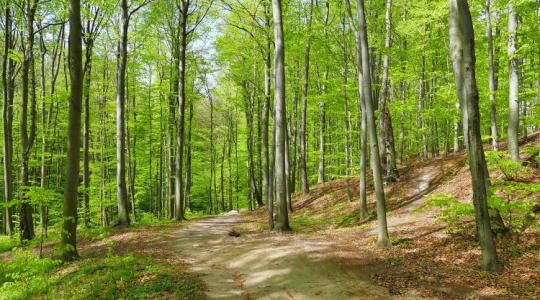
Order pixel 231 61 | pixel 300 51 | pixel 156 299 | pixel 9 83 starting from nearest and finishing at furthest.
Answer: pixel 156 299, pixel 9 83, pixel 300 51, pixel 231 61

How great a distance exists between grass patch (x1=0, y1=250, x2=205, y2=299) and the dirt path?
0.60 meters

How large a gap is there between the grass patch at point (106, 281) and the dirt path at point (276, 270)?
1.96 ft

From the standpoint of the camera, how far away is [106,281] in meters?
7.83

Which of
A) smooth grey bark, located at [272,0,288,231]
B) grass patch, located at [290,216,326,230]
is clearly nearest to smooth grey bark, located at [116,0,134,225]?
smooth grey bark, located at [272,0,288,231]

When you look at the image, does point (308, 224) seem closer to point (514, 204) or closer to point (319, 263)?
point (319, 263)

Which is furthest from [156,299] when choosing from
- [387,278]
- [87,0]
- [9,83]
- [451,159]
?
[451,159]

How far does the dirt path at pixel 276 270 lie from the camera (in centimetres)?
687

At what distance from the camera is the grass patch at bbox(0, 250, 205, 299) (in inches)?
275

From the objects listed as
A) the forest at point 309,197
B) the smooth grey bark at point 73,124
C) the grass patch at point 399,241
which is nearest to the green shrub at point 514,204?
the forest at point 309,197

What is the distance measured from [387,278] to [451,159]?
15700 mm

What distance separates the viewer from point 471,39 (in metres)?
7.46

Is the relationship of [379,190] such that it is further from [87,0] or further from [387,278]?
[87,0]

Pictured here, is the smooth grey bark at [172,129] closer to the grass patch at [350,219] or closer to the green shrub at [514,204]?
the grass patch at [350,219]

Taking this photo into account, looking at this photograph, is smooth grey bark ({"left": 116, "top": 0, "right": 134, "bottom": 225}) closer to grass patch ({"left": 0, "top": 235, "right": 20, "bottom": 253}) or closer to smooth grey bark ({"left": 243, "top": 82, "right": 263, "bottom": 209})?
grass patch ({"left": 0, "top": 235, "right": 20, "bottom": 253})
